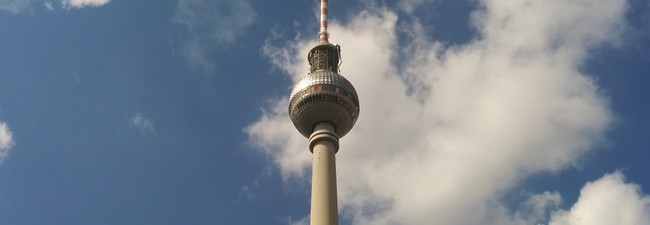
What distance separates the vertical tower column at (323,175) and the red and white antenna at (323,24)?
17187 mm

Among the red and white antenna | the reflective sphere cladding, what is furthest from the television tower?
Answer: the red and white antenna

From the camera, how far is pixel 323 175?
7388cm

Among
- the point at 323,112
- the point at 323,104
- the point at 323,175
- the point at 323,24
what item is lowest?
the point at 323,175

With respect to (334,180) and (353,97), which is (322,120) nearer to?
(353,97)

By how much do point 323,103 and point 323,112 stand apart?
116 centimetres

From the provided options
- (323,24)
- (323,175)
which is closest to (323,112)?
(323,175)

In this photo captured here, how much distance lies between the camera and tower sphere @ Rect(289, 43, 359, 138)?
8225 centimetres

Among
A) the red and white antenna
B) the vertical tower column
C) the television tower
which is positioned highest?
the red and white antenna

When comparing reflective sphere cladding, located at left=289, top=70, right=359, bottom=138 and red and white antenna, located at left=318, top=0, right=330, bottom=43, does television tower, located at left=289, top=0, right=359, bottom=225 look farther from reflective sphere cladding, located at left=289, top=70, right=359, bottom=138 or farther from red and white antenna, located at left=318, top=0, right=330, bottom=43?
red and white antenna, located at left=318, top=0, right=330, bottom=43

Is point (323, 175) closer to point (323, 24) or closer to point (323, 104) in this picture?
point (323, 104)

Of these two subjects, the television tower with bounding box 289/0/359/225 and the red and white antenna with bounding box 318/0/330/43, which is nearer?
the television tower with bounding box 289/0/359/225

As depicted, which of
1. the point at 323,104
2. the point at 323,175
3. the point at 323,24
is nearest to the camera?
the point at 323,175

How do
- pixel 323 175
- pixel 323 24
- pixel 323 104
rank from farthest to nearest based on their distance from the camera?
pixel 323 24 → pixel 323 104 → pixel 323 175

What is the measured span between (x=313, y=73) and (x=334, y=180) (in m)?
18.1
